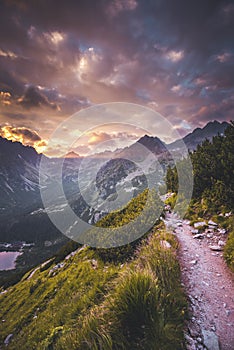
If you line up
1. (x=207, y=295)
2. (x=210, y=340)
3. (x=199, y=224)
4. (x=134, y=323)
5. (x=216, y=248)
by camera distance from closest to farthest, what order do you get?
1. (x=134, y=323)
2. (x=210, y=340)
3. (x=207, y=295)
4. (x=216, y=248)
5. (x=199, y=224)

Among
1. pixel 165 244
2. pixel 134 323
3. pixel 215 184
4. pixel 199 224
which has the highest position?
pixel 215 184

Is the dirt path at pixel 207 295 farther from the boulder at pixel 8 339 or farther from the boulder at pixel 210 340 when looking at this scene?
the boulder at pixel 8 339

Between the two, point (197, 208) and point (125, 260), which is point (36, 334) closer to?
point (125, 260)

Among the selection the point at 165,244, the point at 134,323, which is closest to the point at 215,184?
the point at 165,244

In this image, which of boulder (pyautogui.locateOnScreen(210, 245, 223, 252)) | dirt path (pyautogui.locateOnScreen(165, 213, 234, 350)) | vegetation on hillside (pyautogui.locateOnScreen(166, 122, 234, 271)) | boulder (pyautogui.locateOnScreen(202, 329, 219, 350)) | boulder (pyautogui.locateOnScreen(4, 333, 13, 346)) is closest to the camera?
boulder (pyautogui.locateOnScreen(202, 329, 219, 350))

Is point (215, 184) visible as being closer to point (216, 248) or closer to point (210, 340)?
point (216, 248)

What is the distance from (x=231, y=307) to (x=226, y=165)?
9086 mm

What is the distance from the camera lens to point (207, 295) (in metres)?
5.38

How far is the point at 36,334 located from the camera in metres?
9.75

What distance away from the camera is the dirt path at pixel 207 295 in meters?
4.02

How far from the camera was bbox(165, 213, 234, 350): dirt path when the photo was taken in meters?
4.02

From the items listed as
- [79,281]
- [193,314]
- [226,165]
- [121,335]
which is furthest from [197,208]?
[121,335]

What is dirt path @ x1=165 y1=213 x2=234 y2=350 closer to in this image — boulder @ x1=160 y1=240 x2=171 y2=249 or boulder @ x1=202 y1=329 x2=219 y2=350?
boulder @ x1=202 y1=329 x2=219 y2=350

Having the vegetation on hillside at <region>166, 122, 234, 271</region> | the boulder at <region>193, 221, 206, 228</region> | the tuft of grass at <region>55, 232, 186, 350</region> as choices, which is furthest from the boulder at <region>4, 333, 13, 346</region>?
the vegetation on hillside at <region>166, 122, 234, 271</region>
